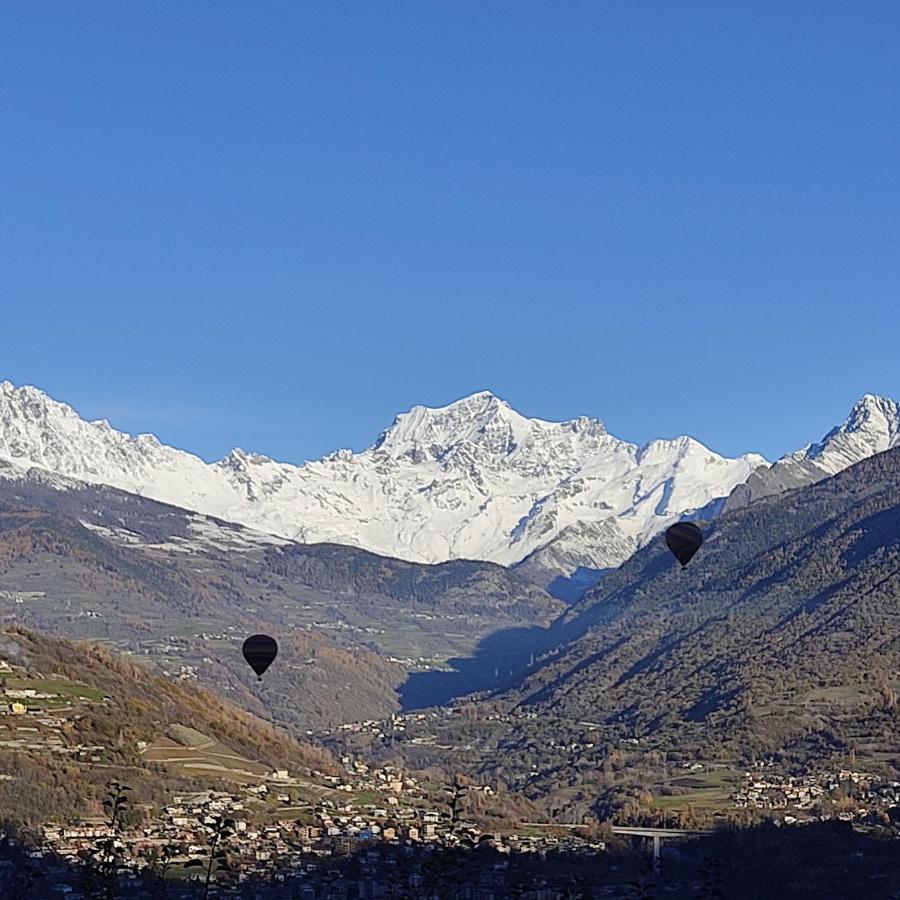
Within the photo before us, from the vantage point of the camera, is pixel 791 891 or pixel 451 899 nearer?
pixel 451 899

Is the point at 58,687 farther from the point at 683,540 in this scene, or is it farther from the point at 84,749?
the point at 683,540

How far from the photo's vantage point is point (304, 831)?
14738 centimetres

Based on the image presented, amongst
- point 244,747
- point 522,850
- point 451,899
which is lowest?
point 451,899

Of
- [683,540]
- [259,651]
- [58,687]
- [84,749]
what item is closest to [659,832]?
[84,749]

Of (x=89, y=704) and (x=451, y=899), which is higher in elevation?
(x=89, y=704)

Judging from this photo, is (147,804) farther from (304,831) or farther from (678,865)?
(678,865)

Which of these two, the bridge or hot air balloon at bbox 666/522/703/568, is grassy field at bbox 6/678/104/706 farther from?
hot air balloon at bbox 666/522/703/568

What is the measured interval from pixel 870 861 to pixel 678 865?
611 inches

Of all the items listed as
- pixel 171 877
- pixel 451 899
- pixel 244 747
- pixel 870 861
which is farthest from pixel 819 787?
pixel 451 899

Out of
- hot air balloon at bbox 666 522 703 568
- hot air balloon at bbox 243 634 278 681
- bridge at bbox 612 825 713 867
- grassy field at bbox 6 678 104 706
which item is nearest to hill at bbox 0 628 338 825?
grassy field at bbox 6 678 104 706

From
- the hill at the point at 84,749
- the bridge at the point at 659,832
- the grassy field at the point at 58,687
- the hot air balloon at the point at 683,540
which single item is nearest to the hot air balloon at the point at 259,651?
the hot air balloon at the point at 683,540

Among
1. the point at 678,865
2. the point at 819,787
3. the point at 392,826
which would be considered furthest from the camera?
the point at 819,787

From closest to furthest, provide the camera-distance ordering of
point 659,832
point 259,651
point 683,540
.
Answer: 1. point 683,540
2. point 259,651
3. point 659,832


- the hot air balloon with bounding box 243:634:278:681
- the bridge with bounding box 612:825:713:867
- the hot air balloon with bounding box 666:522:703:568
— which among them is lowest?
the bridge with bounding box 612:825:713:867
